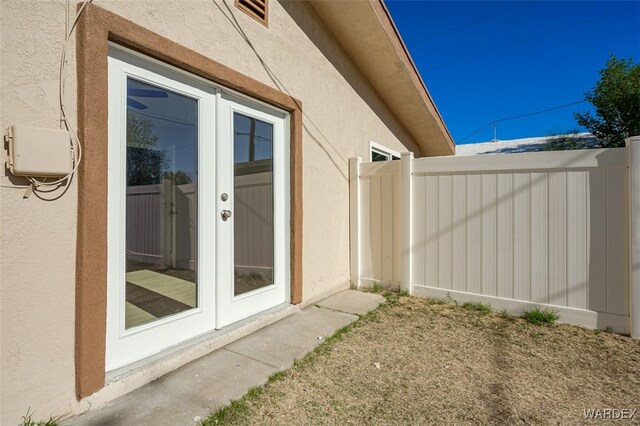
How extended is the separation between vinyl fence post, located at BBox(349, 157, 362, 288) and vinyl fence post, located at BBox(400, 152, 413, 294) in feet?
2.51

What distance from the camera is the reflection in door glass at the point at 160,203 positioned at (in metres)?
2.58

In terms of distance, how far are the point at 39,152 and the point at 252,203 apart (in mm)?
1950

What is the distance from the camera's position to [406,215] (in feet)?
15.7

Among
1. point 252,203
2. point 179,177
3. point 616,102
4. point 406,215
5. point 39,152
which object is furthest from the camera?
point 616,102

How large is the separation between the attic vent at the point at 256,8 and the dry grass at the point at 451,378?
141 inches

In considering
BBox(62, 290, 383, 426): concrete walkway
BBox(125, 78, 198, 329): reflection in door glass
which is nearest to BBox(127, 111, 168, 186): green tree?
BBox(125, 78, 198, 329): reflection in door glass

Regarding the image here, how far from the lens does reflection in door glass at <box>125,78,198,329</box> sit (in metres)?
2.58

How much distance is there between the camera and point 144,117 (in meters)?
2.66

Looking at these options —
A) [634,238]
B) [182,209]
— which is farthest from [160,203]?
[634,238]

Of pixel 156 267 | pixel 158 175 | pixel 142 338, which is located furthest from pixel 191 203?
pixel 142 338

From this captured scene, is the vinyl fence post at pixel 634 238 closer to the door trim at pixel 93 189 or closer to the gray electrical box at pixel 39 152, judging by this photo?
the door trim at pixel 93 189

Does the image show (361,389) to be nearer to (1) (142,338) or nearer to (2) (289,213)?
(1) (142,338)

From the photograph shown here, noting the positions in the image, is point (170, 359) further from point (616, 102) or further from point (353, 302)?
point (616, 102)

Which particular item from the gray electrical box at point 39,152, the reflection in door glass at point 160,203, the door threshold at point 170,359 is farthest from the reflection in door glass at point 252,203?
the gray electrical box at point 39,152
